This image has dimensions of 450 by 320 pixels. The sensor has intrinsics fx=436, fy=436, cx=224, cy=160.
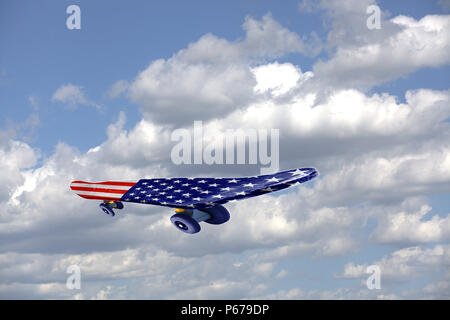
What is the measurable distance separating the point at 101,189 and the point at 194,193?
12.4m

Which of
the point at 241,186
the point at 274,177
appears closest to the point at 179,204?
the point at 241,186

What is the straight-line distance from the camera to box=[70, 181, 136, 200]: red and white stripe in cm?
4419

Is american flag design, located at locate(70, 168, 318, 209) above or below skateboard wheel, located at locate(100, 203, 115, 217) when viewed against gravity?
above

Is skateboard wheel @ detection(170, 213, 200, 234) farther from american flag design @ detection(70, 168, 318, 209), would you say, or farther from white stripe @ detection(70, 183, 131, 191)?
white stripe @ detection(70, 183, 131, 191)

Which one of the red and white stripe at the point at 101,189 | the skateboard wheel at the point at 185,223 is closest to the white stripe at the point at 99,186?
the red and white stripe at the point at 101,189

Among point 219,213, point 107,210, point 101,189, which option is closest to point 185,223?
point 219,213

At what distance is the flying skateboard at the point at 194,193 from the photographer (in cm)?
3588

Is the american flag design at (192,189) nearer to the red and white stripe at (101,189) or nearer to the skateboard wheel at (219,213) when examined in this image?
the red and white stripe at (101,189)

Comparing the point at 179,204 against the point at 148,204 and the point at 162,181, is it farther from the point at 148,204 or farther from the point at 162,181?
the point at 162,181

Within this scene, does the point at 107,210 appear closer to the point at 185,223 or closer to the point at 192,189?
the point at 192,189

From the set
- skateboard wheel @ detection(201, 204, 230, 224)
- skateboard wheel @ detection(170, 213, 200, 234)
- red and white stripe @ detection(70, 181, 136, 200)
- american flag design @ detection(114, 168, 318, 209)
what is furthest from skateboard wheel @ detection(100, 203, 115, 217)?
skateboard wheel @ detection(201, 204, 230, 224)

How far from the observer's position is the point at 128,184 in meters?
44.8

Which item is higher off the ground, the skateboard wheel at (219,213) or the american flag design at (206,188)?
the american flag design at (206,188)

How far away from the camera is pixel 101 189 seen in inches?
1802
